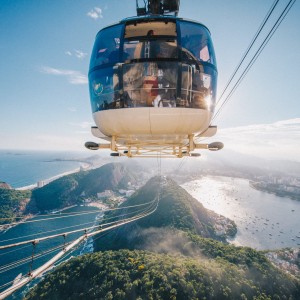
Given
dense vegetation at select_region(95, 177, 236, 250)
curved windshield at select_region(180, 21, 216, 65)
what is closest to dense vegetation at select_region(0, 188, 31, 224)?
dense vegetation at select_region(95, 177, 236, 250)

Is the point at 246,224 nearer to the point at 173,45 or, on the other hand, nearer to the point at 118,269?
the point at 118,269

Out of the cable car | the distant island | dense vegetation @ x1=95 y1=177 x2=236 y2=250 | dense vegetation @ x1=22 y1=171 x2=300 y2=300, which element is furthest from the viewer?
dense vegetation @ x1=95 y1=177 x2=236 y2=250

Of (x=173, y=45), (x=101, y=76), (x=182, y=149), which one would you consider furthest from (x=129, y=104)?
(x=182, y=149)

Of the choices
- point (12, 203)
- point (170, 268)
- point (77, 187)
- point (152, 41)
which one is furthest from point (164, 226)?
point (12, 203)

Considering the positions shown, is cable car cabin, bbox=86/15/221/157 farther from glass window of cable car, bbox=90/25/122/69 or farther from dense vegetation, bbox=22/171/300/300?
dense vegetation, bbox=22/171/300/300

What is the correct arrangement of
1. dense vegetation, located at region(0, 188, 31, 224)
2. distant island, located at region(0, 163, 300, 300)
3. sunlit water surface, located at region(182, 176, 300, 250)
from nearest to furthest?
distant island, located at region(0, 163, 300, 300)
sunlit water surface, located at region(182, 176, 300, 250)
dense vegetation, located at region(0, 188, 31, 224)

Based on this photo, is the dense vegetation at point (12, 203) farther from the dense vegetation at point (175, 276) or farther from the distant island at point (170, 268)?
the dense vegetation at point (175, 276)

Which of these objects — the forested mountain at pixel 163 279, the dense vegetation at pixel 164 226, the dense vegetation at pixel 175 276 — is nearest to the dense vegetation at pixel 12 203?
the dense vegetation at pixel 164 226

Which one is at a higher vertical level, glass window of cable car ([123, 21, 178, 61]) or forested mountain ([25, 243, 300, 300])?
→ glass window of cable car ([123, 21, 178, 61])
